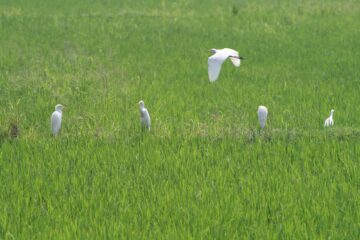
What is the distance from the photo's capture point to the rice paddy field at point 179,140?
16.0ft

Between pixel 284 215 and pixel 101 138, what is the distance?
112 inches

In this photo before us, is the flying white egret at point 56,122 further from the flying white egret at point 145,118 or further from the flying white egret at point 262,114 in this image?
the flying white egret at point 262,114

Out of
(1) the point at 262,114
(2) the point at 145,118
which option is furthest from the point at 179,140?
(1) the point at 262,114

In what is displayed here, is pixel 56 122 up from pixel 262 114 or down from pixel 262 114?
down

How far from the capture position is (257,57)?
13.0m

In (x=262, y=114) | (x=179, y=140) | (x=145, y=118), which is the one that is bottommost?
(x=179, y=140)

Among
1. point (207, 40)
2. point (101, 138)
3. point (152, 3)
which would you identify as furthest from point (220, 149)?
point (152, 3)

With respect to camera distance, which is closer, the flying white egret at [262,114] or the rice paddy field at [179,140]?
the rice paddy field at [179,140]

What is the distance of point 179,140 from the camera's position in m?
7.11

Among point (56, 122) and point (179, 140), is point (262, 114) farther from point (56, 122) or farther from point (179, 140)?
point (56, 122)

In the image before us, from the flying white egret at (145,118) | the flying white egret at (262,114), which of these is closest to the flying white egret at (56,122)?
the flying white egret at (145,118)

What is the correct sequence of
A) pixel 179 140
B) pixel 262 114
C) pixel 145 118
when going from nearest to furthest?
pixel 179 140 → pixel 262 114 → pixel 145 118

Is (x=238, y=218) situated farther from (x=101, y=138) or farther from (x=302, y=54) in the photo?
(x=302, y=54)

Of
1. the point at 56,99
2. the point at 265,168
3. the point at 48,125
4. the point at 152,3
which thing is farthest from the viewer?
the point at 152,3
